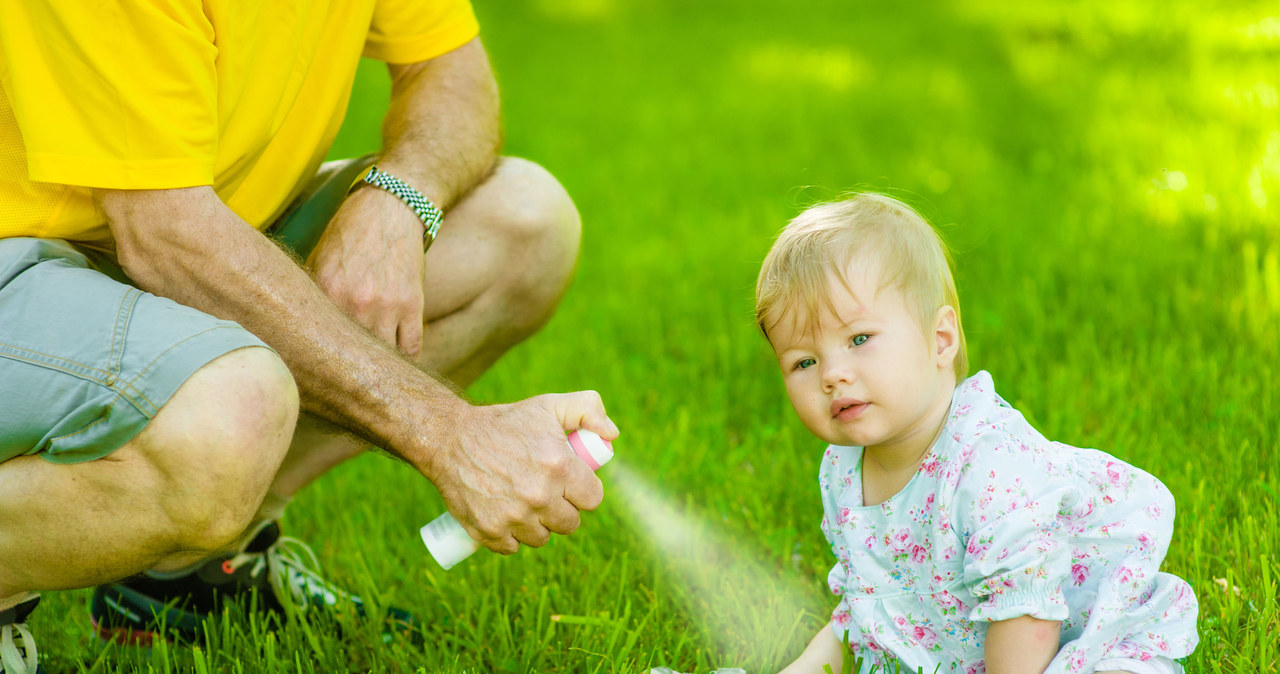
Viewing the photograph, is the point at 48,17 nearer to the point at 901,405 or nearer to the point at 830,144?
the point at 901,405

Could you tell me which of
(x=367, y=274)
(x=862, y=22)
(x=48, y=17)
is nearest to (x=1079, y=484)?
(x=367, y=274)

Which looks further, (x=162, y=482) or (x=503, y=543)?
(x=503, y=543)

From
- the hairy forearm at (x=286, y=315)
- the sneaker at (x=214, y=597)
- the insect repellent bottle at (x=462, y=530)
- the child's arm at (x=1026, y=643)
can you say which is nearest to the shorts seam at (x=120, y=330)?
the hairy forearm at (x=286, y=315)

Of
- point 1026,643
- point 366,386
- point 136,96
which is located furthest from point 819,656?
point 136,96

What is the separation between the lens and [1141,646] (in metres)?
1.60

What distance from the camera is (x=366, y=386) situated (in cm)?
167

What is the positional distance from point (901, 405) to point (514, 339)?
1.03 metres

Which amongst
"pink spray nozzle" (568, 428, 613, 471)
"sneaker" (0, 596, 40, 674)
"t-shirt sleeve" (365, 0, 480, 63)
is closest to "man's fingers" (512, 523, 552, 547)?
"pink spray nozzle" (568, 428, 613, 471)

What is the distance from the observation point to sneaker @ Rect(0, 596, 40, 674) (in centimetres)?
166

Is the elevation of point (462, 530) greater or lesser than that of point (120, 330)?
lesser

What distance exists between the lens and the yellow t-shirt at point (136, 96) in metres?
1.53

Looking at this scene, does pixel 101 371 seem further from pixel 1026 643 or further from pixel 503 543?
pixel 1026 643

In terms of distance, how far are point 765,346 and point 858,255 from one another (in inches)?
50.5

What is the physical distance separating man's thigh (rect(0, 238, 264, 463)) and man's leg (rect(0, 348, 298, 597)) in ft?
0.08
